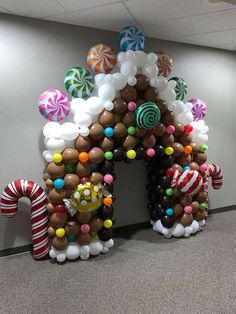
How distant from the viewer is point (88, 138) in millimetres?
2645

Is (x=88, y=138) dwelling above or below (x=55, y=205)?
above

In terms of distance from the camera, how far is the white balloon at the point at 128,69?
266 cm

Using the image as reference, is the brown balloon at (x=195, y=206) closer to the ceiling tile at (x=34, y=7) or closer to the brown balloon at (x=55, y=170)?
the brown balloon at (x=55, y=170)

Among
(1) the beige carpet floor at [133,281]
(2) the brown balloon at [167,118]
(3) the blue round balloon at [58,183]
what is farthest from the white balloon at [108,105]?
(1) the beige carpet floor at [133,281]

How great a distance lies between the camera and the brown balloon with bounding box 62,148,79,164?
8.45 ft

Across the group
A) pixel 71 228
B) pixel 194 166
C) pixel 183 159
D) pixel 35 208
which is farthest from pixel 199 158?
pixel 35 208

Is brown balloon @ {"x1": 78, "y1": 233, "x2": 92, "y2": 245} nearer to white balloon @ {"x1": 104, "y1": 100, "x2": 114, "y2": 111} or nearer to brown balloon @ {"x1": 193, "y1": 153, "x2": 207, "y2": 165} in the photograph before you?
white balloon @ {"x1": 104, "y1": 100, "x2": 114, "y2": 111}

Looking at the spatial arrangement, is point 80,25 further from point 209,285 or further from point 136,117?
point 209,285

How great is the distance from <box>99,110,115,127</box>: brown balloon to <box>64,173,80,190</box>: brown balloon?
1.86ft

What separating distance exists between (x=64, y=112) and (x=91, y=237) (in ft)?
4.09

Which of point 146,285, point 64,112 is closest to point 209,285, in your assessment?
point 146,285

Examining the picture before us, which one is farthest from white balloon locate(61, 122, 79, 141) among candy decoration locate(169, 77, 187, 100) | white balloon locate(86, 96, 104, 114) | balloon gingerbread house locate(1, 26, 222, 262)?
candy decoration locate(169, 77, 187, 100)

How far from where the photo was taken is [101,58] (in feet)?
8.73

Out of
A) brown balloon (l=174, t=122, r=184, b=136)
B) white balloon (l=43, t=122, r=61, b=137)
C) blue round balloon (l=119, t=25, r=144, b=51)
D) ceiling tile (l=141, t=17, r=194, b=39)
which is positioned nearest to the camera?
white balloon (l=43, t=122, r=61, b=137)
